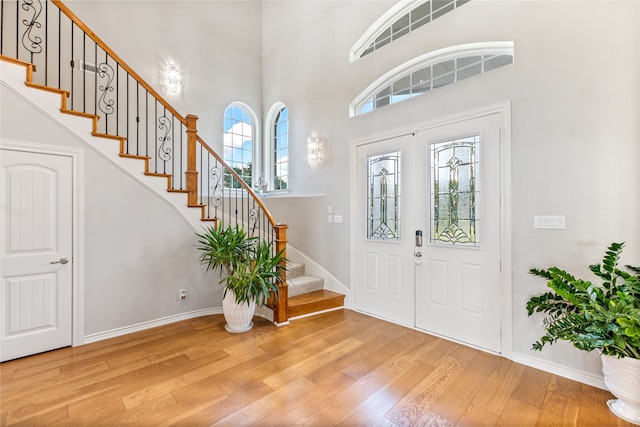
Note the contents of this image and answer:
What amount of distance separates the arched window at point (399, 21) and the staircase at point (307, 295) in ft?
10.4

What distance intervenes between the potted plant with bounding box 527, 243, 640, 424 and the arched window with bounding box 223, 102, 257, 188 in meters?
4.91

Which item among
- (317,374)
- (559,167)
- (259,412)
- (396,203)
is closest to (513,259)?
(559,167)

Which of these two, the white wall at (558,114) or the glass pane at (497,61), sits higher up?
the glass pane at (497,61)

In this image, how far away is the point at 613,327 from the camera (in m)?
1.83

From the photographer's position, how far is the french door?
9.45 ft

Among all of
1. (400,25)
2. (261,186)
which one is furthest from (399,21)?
(261,186)

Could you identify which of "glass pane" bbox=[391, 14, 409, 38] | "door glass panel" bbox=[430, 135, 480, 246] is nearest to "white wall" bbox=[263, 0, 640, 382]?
"glass pane" bbox=[391, 14, 409, 38]

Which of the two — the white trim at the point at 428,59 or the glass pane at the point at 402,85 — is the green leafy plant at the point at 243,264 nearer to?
the white trim at the point at 428,59

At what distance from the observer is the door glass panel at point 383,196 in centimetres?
364

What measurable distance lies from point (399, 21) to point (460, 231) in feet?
8.90

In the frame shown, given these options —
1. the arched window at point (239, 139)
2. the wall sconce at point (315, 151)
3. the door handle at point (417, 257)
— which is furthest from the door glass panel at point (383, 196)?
the arched window at point (239, 139)

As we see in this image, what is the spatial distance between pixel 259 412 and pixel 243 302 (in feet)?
4.62

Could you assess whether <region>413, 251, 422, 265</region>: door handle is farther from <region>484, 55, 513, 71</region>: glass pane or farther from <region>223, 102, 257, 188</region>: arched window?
<region>223, 102, 257, 188</region>: arched window

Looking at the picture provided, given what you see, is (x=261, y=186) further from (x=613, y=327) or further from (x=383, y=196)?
(x=613, y=327)
